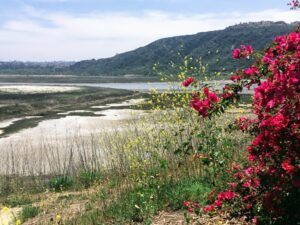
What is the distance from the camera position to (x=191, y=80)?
5.12 meters

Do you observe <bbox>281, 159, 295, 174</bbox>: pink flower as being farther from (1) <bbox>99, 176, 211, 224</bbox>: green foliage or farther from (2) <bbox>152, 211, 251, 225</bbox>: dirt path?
(1) <bbox>99, 176, 211, 224</bbox>: green foliage

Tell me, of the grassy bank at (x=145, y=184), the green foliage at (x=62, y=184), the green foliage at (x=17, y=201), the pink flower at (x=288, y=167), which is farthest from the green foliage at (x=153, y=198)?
the green foliage at (x=62, y=184)

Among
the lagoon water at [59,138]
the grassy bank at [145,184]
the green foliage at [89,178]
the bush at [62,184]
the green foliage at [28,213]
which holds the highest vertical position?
the grassy bank at [145,184]

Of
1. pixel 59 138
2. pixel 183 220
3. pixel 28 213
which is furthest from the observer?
pixel 59 138

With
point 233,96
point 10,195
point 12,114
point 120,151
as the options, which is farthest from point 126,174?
point 12,114

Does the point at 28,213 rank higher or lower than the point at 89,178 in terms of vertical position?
higher

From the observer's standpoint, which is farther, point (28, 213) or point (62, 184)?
point (62, 184)

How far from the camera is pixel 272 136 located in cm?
391

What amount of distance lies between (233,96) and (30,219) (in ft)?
18.8

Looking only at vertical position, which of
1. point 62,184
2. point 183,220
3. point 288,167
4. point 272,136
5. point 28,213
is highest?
point 272,136

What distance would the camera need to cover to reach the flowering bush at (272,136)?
151 inches

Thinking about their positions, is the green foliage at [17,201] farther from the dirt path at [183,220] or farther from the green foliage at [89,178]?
the dirt path at [183,220]

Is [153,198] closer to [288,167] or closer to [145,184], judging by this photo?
[145,184]

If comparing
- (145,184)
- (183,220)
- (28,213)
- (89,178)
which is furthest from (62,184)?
(183,220)
